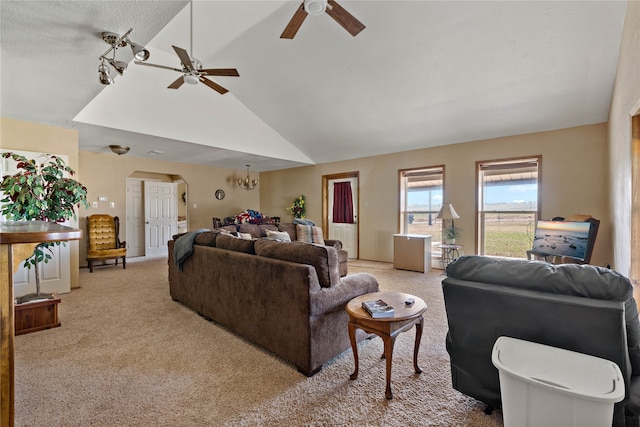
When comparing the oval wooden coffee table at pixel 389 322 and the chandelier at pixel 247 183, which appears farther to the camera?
the chandelier at pixel 247 183

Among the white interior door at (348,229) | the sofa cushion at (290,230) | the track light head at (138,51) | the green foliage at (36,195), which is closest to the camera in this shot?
the track light head at (138,51)

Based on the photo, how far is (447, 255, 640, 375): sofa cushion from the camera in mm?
1220

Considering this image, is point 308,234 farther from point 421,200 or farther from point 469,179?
point 469,179

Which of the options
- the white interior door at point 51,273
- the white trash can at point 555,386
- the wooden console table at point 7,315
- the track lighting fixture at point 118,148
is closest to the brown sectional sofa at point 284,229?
the white interior door at point 51,273

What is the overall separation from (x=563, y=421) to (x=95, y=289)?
5.20 m

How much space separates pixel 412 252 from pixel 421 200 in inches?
44.9

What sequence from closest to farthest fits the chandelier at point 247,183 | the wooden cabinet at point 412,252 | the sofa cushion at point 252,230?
the sofa cushion at point 252,230
the wooden cabinet at point 412,252
the chandelier at point 247,183

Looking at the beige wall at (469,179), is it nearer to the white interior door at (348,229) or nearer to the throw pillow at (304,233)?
the white interior door at (348,229)

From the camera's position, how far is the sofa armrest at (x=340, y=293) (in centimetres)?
199

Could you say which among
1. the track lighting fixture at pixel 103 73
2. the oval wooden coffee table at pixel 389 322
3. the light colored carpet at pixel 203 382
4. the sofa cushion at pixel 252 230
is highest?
the track lighting fixture at pixel 103 73

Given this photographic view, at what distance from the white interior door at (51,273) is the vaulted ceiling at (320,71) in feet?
2.30

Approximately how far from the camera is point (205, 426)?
5.08 feet

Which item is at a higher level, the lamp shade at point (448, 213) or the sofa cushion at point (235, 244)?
the lamp shade at point (448, 213)

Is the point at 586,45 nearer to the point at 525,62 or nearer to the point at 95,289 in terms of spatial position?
the point at 525,62
